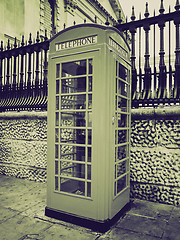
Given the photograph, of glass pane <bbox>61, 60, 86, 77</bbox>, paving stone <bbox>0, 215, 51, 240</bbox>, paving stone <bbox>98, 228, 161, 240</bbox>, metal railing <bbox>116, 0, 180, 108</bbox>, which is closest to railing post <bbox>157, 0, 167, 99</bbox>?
metal railing <bbox>116, 0, 180, 108</bbox>

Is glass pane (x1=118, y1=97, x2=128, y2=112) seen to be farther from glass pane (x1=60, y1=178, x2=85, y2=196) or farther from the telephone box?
glass pane (x1=60, y1=178, x2=85, y2=196)

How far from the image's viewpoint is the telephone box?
2.49 metres

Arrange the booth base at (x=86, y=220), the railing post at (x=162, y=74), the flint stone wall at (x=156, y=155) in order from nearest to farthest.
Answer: the booth base at (x=86, y=220)
the flint stone wall at (x=156, y=155)
the railing post at (x=162, y=74)

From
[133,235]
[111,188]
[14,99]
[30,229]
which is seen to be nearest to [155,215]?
[133,235]

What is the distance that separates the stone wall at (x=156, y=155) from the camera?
321 cm

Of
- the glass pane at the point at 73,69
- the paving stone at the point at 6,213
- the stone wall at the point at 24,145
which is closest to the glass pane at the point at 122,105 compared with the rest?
the glass pane at the point at 73,69

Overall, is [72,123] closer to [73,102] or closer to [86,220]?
[73,102]

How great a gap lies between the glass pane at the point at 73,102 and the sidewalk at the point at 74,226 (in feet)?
5.23

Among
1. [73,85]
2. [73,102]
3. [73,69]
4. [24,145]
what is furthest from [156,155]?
[24,145]

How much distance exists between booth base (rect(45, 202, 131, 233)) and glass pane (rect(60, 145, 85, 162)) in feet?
2.43

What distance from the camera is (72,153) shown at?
3.20m

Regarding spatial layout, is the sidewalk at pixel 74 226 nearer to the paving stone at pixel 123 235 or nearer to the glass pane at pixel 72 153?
the paving stone at pixel 123 235

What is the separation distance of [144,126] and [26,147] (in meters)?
2.68

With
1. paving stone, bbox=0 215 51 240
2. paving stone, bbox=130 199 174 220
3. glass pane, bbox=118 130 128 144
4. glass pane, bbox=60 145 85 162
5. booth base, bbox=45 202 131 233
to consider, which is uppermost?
glass pane, bbox=118 130 128 144
